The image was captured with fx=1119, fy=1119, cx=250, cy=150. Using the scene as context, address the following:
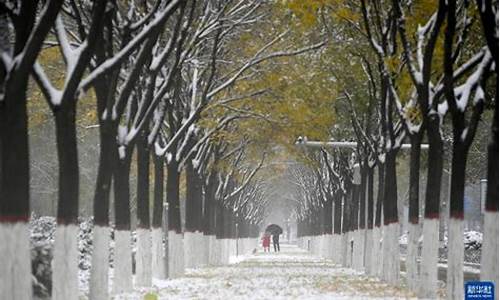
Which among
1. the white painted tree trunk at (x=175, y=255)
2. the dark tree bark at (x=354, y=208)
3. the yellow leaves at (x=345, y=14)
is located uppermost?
the yellow leaves at (x=345, y=14)

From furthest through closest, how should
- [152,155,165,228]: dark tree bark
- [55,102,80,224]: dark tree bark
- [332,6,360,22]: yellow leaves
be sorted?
1. [152,155,165,228]: dark tree bark
2. [332,6,360,22]: yellow leaves
3. [55,102,80,224]: dark tree bark

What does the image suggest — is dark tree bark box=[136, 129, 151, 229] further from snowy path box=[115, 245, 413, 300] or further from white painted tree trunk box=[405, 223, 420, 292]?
white painted tree trunk box=[405, 223, 420, 292]

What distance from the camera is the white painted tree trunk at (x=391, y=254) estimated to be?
28.7 meters

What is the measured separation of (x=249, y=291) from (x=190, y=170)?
1650cm

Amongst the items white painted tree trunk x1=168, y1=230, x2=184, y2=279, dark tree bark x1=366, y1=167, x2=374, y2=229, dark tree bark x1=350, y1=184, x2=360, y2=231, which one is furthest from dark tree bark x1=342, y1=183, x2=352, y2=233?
white painted tree trunk x1=168, y1=230, x2=184, y2=279

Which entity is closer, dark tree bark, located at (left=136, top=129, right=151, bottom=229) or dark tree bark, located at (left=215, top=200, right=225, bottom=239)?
dark tree bark, located at (left=136, top=129, right=151, bottom=229)

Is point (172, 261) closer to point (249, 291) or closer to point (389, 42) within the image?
point (249, 291)

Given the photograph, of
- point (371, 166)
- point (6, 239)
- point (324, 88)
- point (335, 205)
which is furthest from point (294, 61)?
point (335, 205)

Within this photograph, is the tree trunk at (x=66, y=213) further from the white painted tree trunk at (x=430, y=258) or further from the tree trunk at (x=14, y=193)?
the white painted tree trunk at (x=430, y=258)

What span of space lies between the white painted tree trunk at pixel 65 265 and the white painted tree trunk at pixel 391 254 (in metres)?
13.1

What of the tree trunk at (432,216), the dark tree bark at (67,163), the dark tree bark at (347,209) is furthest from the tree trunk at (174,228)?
the dark tree bark at (67,163)

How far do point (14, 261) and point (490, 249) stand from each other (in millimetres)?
6923

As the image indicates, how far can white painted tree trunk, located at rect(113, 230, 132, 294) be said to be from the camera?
24.4 m

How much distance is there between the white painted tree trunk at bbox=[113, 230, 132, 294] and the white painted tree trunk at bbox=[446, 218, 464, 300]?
814 cm
